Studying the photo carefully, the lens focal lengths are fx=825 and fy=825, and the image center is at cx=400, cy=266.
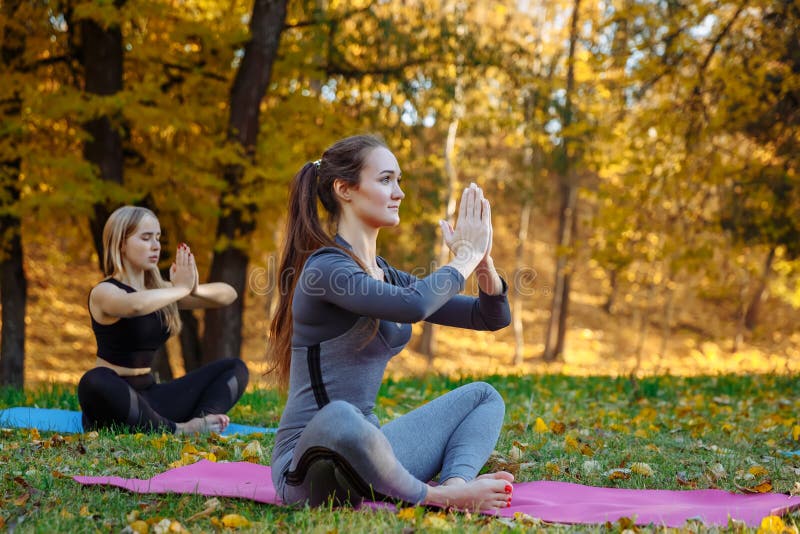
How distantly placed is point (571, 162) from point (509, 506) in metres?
9.47

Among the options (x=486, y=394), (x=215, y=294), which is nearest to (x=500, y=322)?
(x=486, y=394)

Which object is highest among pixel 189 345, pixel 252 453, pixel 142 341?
pixel 142 341

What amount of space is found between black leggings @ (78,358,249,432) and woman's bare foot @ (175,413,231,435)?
7cm

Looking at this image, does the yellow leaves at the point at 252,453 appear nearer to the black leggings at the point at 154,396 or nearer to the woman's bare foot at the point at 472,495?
the black leggings at the point at 154,396

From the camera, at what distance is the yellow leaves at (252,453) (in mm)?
4218

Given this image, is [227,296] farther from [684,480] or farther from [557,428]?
[684,480]

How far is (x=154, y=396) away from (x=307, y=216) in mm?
2632

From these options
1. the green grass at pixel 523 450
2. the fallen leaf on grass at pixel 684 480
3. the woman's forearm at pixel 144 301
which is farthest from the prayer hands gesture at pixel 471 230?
the woman's forearm at pixel 144 301

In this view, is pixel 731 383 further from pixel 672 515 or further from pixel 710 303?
pixel 710 303

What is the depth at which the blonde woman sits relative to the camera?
16.1ft

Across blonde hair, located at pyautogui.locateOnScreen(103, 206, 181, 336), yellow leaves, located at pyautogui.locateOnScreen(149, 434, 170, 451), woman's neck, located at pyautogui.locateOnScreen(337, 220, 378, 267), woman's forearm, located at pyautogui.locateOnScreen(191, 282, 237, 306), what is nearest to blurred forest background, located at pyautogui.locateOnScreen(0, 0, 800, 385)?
woman's forearm, located at pyautogui.locateOnScreen(191, 282, 237, 306)

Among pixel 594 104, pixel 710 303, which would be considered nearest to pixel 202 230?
pixel 594 104

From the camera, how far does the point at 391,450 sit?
2850mm

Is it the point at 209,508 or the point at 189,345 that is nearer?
the point at 209,508
